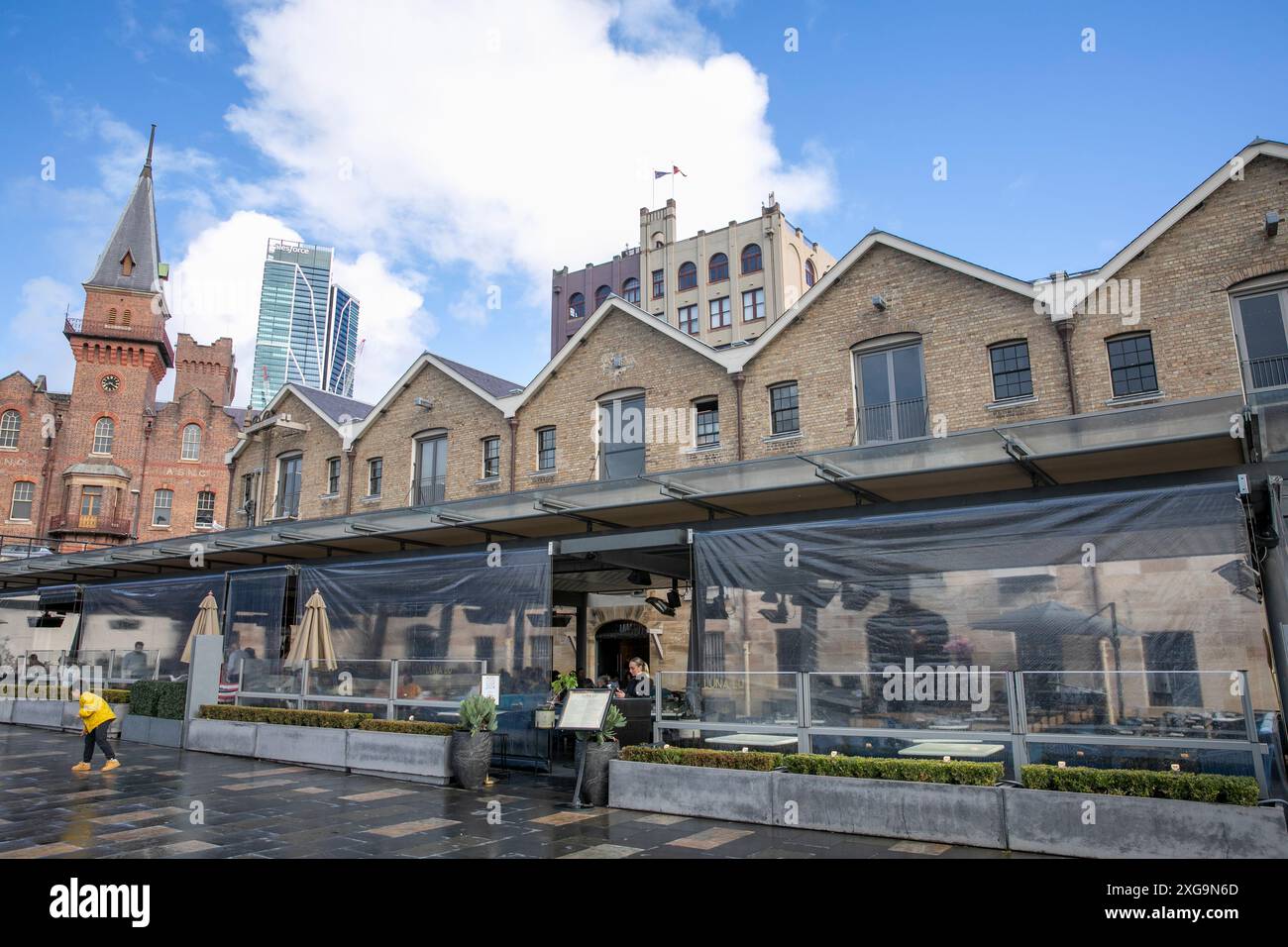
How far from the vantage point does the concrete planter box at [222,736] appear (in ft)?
49.3

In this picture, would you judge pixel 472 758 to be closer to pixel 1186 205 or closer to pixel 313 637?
Answer: pixel 313 637

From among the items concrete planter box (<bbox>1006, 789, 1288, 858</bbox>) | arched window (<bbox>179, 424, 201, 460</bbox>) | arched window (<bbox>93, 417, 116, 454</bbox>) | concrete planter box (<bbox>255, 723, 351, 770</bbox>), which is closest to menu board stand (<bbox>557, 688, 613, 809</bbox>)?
concrete planter box (<bbox>255, 723, 351, 770</bbox>)

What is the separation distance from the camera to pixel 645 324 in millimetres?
23125

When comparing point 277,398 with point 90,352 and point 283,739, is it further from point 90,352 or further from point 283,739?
point 90,352

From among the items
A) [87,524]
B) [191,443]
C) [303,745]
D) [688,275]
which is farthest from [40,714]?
[688,275]

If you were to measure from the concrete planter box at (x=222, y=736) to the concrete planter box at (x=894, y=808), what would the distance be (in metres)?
10.2

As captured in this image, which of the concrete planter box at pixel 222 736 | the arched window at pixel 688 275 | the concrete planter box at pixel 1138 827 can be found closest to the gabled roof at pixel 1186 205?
the concrete planter box at pixel 1138 827

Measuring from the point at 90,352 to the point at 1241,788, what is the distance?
192 feet

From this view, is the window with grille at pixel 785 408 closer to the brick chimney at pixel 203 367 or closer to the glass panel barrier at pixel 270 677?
the glass panel barrier at pixel 270 677

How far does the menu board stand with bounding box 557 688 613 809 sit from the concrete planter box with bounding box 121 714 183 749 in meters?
9.77

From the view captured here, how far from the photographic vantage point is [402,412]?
89.9ft

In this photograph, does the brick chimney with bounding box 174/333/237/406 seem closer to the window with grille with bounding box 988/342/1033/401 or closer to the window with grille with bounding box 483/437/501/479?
the window with grille with bounding box 483/437/501/479

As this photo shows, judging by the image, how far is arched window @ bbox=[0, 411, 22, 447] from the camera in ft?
157
